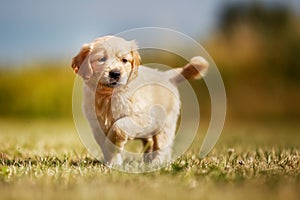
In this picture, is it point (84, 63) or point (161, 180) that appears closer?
point (161, 180)

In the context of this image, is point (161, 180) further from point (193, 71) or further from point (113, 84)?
point (193, 71)

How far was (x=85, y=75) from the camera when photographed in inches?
159

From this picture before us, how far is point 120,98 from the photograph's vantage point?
13.5ft

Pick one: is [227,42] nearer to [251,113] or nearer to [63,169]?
[251,113]

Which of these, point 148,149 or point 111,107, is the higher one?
point 111,107

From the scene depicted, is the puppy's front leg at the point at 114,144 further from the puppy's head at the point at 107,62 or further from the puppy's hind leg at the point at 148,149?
the puppy's hind leg at the point at 148,149

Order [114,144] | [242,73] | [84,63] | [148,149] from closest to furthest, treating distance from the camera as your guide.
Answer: [84,63], [114,144], [148,149], [242,73]

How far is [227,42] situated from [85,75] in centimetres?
1053

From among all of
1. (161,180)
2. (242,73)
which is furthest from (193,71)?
(242,73)

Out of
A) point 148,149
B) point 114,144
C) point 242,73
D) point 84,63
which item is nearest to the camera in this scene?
point 84,63

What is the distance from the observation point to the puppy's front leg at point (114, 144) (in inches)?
161

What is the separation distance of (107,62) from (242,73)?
1036 cm

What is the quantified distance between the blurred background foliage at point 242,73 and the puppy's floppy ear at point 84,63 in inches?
371

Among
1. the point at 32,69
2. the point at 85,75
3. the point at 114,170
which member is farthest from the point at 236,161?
the point at 32,69
